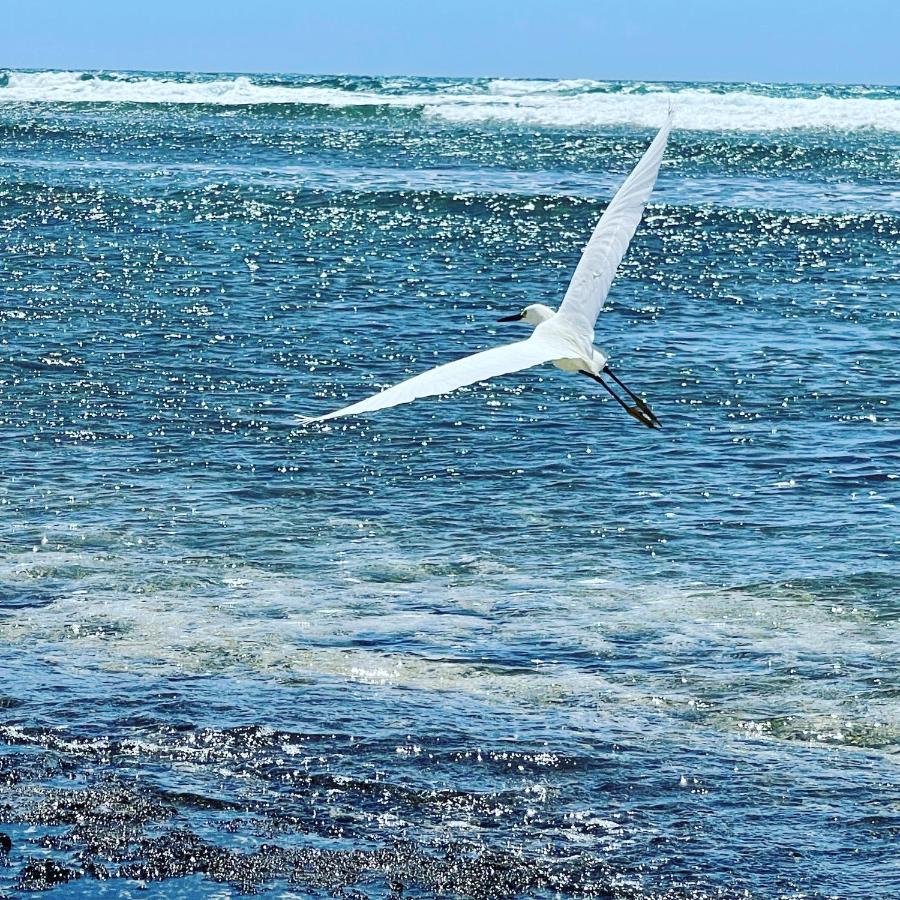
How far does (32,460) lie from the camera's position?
49.5 feet

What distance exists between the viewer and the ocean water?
8.09 metres

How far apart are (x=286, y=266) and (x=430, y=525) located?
11842 millimetres

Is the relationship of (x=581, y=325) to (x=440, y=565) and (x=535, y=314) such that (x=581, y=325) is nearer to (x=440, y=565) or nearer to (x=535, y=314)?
(x=535, y=314)

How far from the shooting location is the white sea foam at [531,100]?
49750 mm

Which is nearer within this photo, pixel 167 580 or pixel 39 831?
pixel 39 831

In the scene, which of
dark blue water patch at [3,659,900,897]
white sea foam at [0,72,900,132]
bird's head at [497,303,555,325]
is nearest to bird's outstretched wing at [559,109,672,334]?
bird's head at [497,303,555,325]

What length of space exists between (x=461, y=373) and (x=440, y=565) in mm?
5710

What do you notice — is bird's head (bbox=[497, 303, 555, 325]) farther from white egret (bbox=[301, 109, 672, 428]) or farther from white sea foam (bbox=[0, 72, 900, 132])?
white sea foam (bbox=[0, 72, 900, 132])

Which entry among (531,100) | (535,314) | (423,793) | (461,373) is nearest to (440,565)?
(535,314)

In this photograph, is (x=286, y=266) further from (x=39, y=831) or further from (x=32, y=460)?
(x=39, y=831)

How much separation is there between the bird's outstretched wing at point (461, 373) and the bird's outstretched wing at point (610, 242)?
0.94 metres

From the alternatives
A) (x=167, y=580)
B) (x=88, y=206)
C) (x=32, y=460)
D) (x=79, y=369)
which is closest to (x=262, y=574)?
(x=167, y=580)

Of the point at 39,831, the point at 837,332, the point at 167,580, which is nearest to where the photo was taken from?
the point at 39,831

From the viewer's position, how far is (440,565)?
12.5 m
